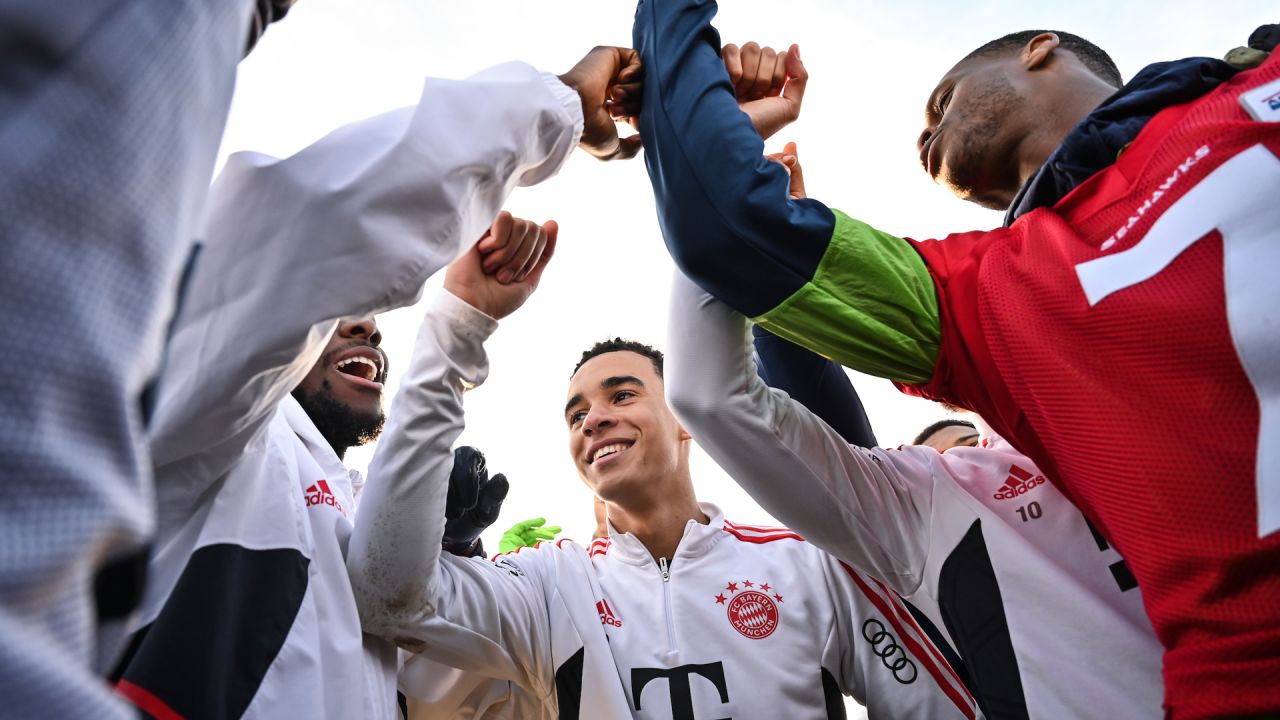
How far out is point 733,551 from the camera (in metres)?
3.16

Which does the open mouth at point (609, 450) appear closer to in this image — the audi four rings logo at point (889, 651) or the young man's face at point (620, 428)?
the young man's face at point (620, 428)

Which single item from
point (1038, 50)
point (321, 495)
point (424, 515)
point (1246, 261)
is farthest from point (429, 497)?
point (1038, 50)

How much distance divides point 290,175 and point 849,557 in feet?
4.88

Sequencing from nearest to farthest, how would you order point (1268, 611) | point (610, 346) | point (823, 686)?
point (1268, 611) → point (823, 686) → point (610, 346)

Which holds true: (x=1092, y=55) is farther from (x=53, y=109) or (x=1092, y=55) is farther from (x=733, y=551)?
(x=53, y=109)

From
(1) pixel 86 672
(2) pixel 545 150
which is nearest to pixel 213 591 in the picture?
(2) pixel 545 150

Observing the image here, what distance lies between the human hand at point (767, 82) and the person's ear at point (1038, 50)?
0.60m

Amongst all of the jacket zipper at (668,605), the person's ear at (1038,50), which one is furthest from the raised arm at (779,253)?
the jacket zipper at (668,605)

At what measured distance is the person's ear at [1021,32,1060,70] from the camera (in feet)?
7.61

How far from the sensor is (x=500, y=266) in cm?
222

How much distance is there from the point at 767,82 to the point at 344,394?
1717 millimetres

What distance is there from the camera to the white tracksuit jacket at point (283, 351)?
1240 millimetres

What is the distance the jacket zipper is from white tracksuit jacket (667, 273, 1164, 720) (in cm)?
91

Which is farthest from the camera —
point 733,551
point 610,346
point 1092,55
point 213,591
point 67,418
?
point 610,346
